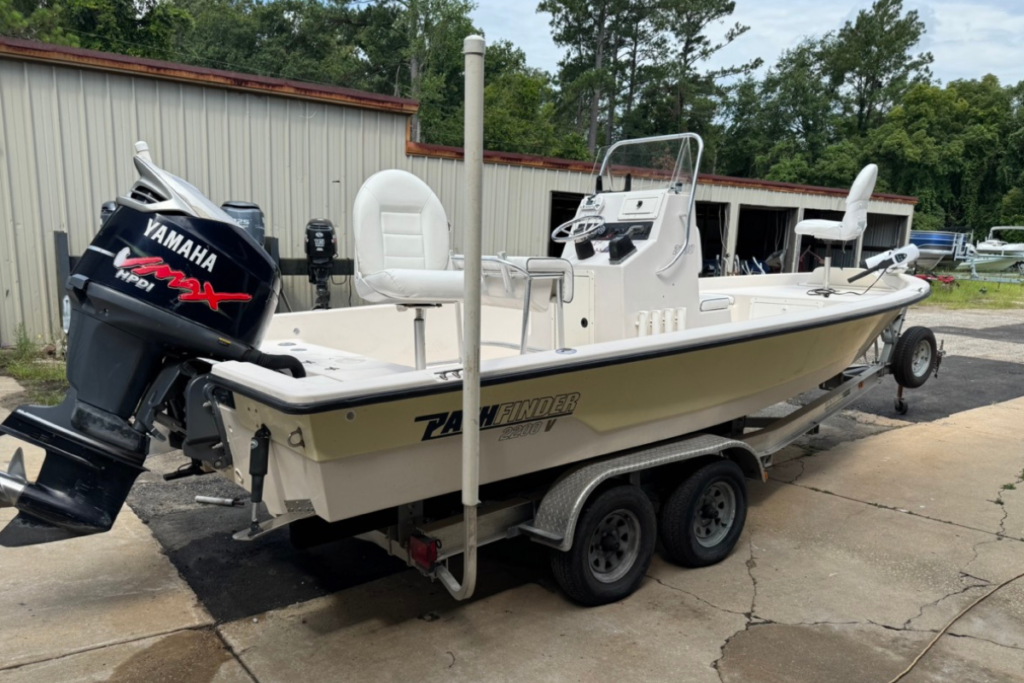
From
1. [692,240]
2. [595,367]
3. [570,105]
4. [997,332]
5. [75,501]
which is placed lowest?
[997,332]

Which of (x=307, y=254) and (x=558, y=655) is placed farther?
(x=307, y=254)

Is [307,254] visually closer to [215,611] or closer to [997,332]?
[215,611]

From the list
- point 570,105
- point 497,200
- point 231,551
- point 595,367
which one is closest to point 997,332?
point 497,200

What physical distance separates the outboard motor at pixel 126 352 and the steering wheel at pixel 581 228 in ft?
6.56

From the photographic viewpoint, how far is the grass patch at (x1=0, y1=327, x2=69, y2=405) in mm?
5770

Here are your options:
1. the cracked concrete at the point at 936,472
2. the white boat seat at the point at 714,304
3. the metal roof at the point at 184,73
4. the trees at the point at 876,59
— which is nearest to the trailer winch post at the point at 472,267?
the white boat seat at the point at 714,304

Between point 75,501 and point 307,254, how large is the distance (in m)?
5.32

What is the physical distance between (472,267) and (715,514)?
6.70 feet

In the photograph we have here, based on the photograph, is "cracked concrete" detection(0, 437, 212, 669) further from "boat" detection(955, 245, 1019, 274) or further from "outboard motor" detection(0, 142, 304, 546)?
"boat" detection(955, 245, 1019, 274)

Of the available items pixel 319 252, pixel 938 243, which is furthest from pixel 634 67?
pixel 319 252

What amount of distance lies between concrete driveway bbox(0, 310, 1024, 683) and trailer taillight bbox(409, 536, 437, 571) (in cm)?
33

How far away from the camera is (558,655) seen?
2.73 meters

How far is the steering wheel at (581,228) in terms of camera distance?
414cm

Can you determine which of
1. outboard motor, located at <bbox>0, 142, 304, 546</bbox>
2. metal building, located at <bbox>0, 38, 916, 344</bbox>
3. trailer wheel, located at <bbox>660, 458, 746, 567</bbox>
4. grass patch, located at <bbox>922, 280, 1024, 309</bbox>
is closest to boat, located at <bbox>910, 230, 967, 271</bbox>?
grass patch, located at <bbox>922, 280, 1024, 309</bbox>
